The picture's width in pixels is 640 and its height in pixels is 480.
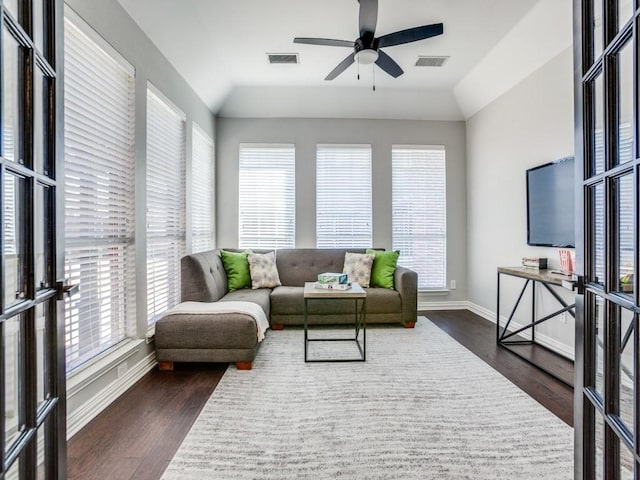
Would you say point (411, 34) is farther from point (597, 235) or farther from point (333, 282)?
point (597, 235)

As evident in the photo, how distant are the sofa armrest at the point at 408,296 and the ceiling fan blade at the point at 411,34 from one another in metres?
2.39

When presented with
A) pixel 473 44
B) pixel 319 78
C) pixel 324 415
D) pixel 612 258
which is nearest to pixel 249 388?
pixel 324 415

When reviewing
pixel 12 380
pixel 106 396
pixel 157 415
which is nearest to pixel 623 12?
pixel 12 380

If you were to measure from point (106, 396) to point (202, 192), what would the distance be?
267cm

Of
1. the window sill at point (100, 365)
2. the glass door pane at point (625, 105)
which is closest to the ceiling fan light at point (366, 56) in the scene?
the glass door pane at point (625, 105)

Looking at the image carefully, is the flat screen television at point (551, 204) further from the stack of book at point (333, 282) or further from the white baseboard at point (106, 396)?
the white baseboard at point (106, 396)

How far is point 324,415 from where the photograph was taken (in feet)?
6.72

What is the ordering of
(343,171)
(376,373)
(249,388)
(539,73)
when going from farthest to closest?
(343,171) < (539,73) < (376,373) < (249,388)

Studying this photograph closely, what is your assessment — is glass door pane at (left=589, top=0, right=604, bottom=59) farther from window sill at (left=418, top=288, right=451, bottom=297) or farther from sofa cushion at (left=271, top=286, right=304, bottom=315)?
window sill at (left=418, top=288, right=451, bottom=297)

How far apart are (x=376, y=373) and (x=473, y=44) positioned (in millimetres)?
3388

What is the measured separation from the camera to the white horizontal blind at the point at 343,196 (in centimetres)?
484

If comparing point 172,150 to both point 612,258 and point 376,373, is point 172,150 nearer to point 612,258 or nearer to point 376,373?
point 376,373

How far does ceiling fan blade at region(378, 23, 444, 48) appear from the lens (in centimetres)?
259

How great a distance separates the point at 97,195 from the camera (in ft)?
7.19
